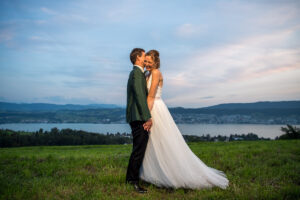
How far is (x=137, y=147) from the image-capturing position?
4844 mm

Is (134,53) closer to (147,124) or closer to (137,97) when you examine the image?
(137,97)

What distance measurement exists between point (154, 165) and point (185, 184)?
2.63 feet

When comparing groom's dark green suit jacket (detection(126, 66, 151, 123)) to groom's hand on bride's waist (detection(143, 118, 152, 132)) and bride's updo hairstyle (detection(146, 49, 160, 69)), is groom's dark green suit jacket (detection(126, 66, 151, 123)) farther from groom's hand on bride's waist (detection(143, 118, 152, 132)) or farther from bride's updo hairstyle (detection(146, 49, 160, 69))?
bride's updo hairstyle (detection(146, 49, 160, 69))

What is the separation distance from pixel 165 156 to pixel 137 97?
1.52 m

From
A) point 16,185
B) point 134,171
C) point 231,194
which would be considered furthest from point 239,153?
point 16,185

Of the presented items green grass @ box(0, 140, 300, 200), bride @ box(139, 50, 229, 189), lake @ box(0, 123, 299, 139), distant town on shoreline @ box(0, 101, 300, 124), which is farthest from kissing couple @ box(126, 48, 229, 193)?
distant town on shoreline @ box(0, 101, 300, 124)

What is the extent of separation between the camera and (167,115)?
200 inches

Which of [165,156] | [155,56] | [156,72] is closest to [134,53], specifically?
[155,56]

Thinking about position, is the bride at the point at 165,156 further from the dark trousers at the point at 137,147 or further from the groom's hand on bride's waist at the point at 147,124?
the groom's hand on bride's waist at the point at 147,124

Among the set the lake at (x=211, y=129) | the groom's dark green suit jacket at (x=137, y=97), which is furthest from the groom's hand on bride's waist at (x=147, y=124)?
the lake at (x=211, y=129)

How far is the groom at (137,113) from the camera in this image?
4.60 m

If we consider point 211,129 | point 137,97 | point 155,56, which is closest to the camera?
point 137,97

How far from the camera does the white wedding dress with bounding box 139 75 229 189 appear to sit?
4805 mm

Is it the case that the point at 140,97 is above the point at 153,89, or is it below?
below
